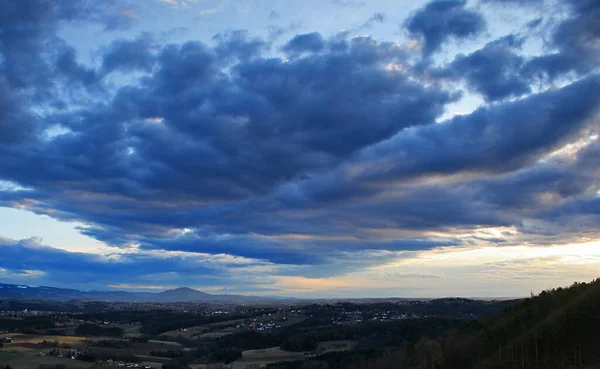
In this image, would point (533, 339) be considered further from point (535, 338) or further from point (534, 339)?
point (535, 338)

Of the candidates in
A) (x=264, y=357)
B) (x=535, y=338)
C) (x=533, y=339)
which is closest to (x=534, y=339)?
(x=533, y=339)

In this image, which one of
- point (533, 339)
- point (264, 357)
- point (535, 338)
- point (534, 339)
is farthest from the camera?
point (264, 357)

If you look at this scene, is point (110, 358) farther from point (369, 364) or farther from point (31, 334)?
point (369, 364)

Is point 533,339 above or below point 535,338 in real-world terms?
below

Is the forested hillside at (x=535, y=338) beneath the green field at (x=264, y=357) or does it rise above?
above

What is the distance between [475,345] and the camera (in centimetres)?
4950

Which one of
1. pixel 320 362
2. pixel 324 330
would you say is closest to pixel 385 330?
pixel 324 330

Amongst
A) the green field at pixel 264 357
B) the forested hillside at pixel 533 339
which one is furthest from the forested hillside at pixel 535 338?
the green field at pixel 264 357

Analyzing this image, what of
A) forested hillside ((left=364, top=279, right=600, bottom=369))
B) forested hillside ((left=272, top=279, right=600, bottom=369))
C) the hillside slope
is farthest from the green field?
forested hillside ((left=364, top=279, right=600, bottom=369))

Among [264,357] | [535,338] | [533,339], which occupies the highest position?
[535,338]

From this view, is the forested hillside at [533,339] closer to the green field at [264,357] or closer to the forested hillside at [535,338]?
the forested hillside at [535,338]

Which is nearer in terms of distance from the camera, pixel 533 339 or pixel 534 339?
pixel 534 339

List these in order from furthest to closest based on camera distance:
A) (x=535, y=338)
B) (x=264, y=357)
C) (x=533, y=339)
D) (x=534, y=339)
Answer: (x=264, y=357) → (x=533, y=339) → (x=534, y=339) → (x=535, y=338)

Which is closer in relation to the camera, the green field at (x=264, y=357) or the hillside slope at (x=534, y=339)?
the hillside slope at (x=534, y=339)
